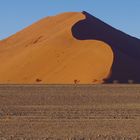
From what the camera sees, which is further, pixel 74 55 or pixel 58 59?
pixel 74 55

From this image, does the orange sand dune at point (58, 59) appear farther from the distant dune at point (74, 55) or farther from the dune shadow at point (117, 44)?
the dune shadow at point (117, 44)

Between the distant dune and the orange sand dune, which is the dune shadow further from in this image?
the orange sand dune

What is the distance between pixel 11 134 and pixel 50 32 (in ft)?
266

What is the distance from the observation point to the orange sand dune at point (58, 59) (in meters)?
73.7

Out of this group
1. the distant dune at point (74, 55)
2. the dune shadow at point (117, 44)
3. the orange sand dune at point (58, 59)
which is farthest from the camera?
the orange sand dune at point (58, 59)

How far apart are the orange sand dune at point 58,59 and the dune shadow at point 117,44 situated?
104 cm

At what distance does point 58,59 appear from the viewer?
80500 mm

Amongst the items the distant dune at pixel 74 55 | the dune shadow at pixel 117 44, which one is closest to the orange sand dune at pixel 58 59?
the distant dune at pixel 74 55

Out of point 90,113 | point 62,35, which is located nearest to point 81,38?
point 62,35

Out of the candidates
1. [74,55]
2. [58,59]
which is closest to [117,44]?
[74,55]

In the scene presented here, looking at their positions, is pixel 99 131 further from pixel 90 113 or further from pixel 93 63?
pixel 93 63

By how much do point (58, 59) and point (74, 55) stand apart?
2200 mm

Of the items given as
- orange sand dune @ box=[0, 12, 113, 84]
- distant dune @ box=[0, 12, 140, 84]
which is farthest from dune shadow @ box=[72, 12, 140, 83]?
orange sand dune @ box=[0, 12, 113, 84]

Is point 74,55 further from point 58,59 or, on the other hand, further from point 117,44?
point 117,44
